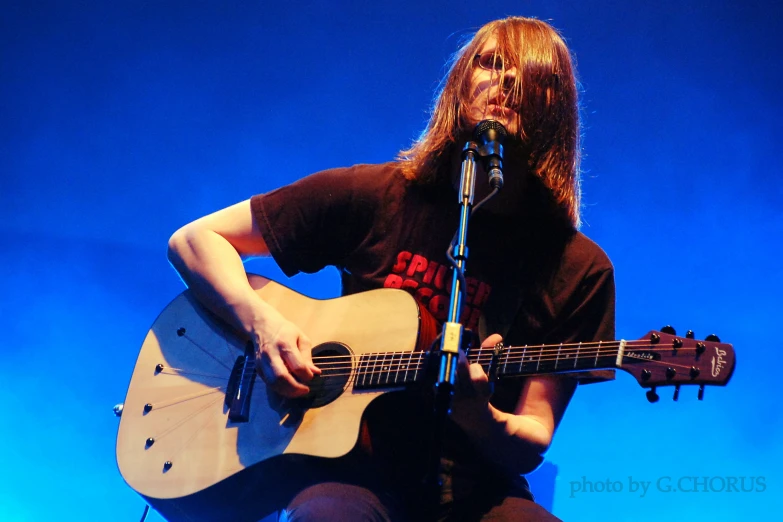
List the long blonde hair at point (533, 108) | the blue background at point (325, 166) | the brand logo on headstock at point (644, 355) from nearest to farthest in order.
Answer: the brand logo on headstock at point (644, 355), the long blonde hair at point (533, 108), the blue background at point (325, 166)

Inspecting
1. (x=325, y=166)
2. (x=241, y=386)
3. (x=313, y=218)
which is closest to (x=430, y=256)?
(x=313, y=218)

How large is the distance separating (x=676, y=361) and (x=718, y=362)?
0.09 meters

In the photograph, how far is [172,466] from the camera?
1.93 m

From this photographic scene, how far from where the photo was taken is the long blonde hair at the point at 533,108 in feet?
7.05

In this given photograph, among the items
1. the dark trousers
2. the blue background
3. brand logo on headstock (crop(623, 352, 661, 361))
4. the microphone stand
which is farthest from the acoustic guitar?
the blue background

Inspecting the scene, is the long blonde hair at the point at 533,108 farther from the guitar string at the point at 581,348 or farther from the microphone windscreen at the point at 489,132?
the guitar string at the point at 581,348

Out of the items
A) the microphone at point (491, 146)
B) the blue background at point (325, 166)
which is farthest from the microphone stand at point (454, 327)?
the blue background at point (325, 166)

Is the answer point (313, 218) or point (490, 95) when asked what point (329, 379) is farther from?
point (490, 95)

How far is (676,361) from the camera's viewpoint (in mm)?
1651

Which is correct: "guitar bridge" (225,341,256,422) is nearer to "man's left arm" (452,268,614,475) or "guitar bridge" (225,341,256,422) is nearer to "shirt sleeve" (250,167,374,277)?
"shirt sleeve" (250,167,374,277)

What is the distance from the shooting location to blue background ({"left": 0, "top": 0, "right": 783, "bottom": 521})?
2.61 m

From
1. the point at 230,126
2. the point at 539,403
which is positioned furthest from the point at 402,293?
the point at 230,126

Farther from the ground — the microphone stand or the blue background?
the blue background

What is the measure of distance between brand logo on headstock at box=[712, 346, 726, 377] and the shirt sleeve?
1.03m
